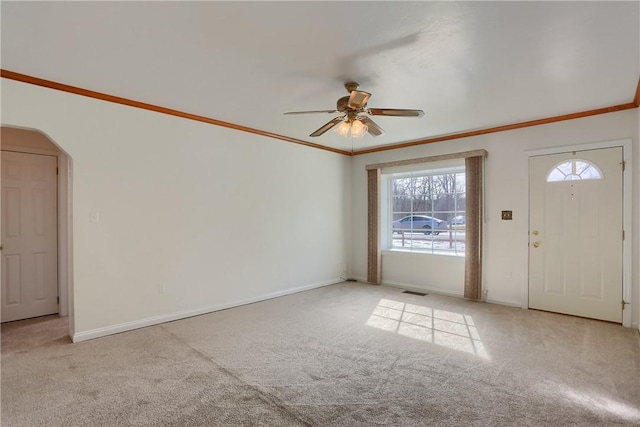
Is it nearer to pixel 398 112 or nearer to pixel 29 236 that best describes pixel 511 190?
pixel 398 112

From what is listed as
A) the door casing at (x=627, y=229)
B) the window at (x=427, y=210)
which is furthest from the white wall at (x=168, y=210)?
the door casing at (x=627, y=229)

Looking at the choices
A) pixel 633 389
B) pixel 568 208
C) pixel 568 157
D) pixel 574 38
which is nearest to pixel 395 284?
pixel 568 208

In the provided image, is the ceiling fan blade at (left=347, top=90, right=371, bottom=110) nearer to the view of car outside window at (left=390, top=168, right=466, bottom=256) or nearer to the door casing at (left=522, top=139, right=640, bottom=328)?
the view of car outside window at (left=390, top=168, right=466, bottom=256)

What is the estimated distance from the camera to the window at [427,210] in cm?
534

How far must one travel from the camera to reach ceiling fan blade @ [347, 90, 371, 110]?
279 cm

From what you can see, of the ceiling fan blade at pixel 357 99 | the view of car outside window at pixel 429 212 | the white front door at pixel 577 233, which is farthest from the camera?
the view of car outside window at pixel 429 212

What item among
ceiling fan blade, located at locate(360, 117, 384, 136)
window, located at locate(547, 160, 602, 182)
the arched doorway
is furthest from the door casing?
the arched doorway

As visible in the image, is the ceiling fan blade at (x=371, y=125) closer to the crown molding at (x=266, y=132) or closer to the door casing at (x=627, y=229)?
the crown molding at (x=266, y=132)

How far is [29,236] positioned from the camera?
422 centimetres

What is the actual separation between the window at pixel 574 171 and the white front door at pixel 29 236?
6610 millimetres

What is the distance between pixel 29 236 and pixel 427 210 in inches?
227

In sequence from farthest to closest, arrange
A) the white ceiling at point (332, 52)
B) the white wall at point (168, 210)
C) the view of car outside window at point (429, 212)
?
the view of car outside window at point (429, 212), the white wall at point (168, 210), the white ceiling at point (332, 52)

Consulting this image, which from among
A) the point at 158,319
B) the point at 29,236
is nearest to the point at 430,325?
the point at 158,319

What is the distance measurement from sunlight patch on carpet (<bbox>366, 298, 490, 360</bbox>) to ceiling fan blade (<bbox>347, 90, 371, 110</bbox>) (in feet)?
7.84
